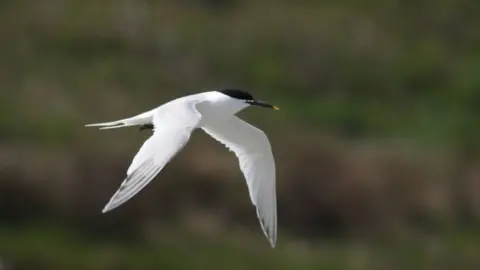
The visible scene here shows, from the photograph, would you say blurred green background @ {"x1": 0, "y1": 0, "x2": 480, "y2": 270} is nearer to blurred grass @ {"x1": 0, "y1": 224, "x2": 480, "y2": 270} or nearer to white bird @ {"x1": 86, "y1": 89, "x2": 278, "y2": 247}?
blurred grass @ {"x1": 0, "y1": 224, "x2": 480, "y2": 270}

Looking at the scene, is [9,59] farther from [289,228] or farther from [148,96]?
[289,228]

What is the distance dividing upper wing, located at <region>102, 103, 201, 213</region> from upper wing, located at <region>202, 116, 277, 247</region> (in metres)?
0.78

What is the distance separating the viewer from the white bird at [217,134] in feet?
12.7

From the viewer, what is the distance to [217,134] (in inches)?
205

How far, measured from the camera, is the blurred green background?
319 inches

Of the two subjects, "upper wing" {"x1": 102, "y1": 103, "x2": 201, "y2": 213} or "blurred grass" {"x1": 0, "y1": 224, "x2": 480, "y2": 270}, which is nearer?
"upper wing" {"x1": 102, "y1": 103, "x2": 201, "y2": 213}

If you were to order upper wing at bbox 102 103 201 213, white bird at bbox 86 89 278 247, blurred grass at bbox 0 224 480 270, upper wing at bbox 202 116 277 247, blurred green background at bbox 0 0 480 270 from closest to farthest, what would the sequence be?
upper wing at bbox 102 103 201 213 < white bird at bbox 86 89 278 247 < upper wing at bbox 202 116 277 247 < blurred grass at bbox 0 224 480 270 < blurred green background at bbox 0 0 480 270

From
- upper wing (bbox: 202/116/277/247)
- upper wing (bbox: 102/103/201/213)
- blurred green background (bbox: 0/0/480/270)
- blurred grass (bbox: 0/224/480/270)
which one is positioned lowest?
blurred grass (bbox: 0/224/480/270)

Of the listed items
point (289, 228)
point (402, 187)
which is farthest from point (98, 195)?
point (402, 187)

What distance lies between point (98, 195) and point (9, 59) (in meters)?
2.31

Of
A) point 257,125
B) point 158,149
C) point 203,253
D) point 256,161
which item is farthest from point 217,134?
point 257,125

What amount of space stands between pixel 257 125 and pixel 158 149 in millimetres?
5150

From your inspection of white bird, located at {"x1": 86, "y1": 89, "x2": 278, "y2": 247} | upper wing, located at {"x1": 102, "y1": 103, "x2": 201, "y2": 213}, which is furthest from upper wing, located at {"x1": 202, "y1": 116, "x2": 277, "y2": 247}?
upper wing, located at {"x1": 102, "y1": 103, "x2": 201, "y2": 213}

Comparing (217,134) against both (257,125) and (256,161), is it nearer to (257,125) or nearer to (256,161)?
(256,161)
